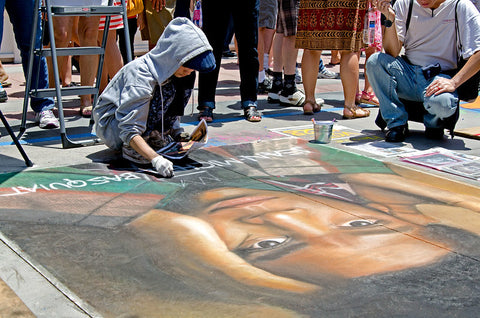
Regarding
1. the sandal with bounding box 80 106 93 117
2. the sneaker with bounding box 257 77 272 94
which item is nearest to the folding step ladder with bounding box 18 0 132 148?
the sandal with bounding box 80 106 93 117

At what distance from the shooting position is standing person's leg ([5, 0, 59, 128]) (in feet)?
14.5

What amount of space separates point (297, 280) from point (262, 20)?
5022 millimetres

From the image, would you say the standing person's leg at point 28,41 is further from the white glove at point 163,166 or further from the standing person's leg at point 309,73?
the standing person's leg at point 309,73

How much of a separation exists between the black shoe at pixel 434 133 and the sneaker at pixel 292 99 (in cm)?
152

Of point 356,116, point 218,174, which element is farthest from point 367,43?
point 218,174

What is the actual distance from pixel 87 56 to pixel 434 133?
278cm

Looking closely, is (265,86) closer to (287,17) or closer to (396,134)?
(287,17)

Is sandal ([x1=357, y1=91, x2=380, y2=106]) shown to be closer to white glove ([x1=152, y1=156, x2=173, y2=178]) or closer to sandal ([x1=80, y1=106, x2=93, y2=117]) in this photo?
sandal ([x1=80, y1=106, x2=93, y2=117])

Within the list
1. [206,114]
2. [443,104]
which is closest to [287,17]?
[206,114]

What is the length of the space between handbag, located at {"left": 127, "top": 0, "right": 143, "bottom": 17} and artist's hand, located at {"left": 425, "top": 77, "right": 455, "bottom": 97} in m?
2.73

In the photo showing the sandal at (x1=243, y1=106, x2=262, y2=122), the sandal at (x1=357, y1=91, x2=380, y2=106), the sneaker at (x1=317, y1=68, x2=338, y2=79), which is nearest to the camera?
the sandal at (x1=243, y1=106, x2=262, y2=122)

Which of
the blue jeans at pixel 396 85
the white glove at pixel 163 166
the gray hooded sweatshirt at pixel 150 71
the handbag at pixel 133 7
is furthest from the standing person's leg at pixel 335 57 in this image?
the white glove at pixel 163 166

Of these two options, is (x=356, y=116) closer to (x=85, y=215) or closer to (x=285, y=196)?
(x=285, y=196)

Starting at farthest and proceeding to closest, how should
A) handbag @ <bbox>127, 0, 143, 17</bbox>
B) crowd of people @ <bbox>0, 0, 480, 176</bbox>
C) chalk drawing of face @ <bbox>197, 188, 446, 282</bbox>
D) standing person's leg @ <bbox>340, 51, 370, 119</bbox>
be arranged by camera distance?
1. handbag @ <bbox>127, 0, 143, 17</bbox>
2. standing person's leg @ <bbox>340, 51, 370, 119</bbox>
3. crowd of people @ <bbox>0, 0, 480, 176</bbox>
4. chalk drawing of face @ <bbox>197, 188, 446, 282</bbox>
